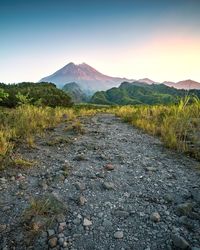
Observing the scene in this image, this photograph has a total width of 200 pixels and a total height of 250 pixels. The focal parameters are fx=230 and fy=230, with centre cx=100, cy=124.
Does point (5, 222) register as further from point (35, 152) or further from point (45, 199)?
point (35, 152)

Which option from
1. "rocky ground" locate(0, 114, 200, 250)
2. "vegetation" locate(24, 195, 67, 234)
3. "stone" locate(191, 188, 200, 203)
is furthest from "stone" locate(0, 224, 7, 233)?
"stone" locate(191, 188, 200, 203)

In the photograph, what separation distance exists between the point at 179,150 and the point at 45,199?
12.4ft

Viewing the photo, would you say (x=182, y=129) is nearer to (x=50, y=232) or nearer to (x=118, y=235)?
(x=118, y=235)

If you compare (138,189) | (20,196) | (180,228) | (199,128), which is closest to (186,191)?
(138,189)

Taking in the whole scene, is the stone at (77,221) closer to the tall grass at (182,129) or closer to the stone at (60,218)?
the stone at (60,218)

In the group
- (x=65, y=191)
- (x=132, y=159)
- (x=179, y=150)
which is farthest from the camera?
(x=179, y=150)

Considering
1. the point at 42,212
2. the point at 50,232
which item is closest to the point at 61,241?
the point at 50,232

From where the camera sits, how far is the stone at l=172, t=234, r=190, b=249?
2402mm

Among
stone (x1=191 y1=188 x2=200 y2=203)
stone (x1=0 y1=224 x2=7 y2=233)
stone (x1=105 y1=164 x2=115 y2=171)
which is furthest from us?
stone (x1=105 y1=164 x2=115 y2=171)

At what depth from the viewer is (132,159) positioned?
5.08m

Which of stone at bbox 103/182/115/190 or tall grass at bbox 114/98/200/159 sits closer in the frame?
stone at bbox 103/182/115/190

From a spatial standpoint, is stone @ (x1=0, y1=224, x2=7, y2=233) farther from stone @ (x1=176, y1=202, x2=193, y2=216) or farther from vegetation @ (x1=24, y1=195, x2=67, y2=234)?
stone @ (x1=176, y1=202, x2=193, y2=216)

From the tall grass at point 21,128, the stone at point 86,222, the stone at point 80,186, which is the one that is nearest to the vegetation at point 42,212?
the stone at point 86,222

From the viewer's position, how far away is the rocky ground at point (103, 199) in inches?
99.7
